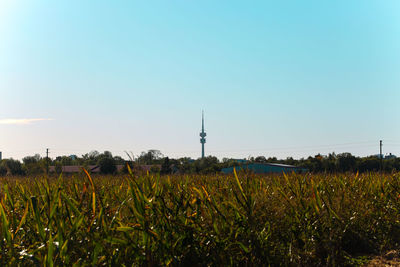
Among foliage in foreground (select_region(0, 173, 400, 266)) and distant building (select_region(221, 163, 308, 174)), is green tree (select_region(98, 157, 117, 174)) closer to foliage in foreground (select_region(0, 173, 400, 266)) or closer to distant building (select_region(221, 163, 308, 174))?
distant building (select_region(221, 163, 308, 174))

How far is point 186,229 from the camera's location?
10.5 feet

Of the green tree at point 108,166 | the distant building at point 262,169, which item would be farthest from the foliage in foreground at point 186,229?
the green tree at point 108,166

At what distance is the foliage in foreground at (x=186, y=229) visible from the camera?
280 cm

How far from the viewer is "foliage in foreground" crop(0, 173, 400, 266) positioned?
9.18 ft

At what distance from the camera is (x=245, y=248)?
10.5 feet

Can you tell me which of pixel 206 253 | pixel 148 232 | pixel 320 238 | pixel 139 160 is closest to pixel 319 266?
pixel 320 238

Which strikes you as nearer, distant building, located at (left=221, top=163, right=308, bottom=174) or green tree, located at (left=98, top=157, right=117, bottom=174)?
distant building, located at (left=221, top=163, right=308, bottom=174)

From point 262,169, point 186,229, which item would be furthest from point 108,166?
point 186,229

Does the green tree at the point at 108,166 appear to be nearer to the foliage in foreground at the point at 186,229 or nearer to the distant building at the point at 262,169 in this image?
the distant building at the point at 262,169

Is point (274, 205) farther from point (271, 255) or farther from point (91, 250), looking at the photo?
point (91, 250)

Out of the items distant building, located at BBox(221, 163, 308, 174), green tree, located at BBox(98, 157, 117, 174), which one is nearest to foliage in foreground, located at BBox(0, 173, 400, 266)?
distant building, located at BBox(221, 163, 308, 174)

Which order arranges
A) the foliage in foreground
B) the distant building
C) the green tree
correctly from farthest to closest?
the green tree, the distant building, the foliage in foreground

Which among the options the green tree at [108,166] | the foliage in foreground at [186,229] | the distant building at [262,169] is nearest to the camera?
the foliage in foreground at [186,229]

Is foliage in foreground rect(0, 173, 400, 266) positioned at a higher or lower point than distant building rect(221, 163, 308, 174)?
lower
